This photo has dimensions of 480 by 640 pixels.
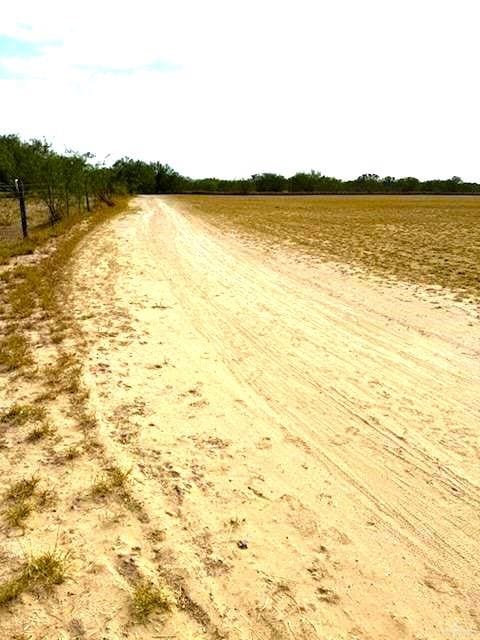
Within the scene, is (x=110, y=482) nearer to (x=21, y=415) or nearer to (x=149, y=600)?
(x=149, y=600)

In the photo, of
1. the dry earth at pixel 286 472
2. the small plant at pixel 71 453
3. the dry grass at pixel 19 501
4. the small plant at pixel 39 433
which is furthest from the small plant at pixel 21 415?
the dry grass at pixel 19 501

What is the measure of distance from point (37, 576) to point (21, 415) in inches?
73.5

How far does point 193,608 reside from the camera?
94.7 inches

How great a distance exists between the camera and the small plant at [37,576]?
243cm

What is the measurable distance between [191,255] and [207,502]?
10.2 metres

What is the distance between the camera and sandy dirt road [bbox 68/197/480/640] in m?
2.49

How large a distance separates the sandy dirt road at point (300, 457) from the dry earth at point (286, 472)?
1 centimetres

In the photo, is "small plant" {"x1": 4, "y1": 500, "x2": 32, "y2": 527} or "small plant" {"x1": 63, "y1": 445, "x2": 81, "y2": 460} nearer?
"small plant" {"x1": 4, "y1": 500, "x2": 32, "y2": 527}

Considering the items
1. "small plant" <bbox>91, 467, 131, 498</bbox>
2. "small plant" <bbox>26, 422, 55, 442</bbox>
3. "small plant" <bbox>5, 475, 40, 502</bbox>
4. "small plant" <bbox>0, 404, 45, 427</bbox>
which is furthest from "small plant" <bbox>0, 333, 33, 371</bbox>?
"small plant" <bbox>91, 467, 131, 498</bbox>

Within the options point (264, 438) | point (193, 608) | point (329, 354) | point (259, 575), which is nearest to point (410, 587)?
point (259, 575)

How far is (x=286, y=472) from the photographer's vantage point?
3.55 metres

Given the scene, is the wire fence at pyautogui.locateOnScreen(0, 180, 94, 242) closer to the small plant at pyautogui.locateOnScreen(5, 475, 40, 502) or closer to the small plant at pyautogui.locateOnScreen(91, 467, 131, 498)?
the small plant at pyautogui.locateOnScreen(5, 475, 40, 502)

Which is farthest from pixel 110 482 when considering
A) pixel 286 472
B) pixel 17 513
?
pixel 286 472

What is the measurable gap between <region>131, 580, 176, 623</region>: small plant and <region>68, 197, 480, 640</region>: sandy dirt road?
83 mm
